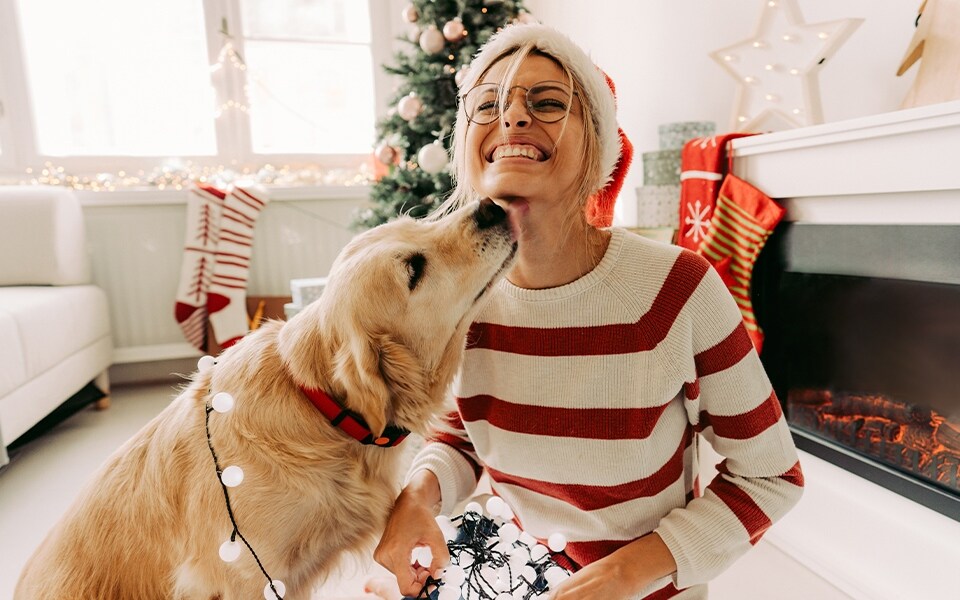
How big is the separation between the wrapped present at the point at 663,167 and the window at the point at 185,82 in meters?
2.38

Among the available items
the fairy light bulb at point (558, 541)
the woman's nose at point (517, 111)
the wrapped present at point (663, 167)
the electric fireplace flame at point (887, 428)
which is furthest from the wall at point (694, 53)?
the fairy light bulb at point (558, 541)

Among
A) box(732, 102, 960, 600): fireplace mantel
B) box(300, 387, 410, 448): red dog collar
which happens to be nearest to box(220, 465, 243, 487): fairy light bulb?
box(300, 387, 410, 448): red dog collar

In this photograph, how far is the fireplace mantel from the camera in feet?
4.33

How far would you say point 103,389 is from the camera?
3277 millimetres

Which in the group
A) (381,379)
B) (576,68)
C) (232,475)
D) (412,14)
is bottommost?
(232,475)

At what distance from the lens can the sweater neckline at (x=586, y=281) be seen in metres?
0.92

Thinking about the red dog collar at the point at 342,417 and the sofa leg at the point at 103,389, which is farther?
the sofa leg at the point at 103,389

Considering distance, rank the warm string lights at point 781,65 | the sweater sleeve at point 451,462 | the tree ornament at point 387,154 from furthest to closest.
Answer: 1. the tree ornament at point 387,154
2. the warm string lights at point 781,65
3. the sweater sleeve at point 451,462

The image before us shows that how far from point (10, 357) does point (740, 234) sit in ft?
8.91

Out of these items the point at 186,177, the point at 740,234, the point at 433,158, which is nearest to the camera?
the point at 740,234

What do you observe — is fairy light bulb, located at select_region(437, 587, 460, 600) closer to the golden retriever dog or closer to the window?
the golden retriever dog

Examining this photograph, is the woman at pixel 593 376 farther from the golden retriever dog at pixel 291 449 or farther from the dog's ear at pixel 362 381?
the dog's ear at pixel 362 381

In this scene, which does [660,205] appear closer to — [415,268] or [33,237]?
[415,268]

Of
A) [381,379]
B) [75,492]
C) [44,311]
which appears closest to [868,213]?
[381,379]
